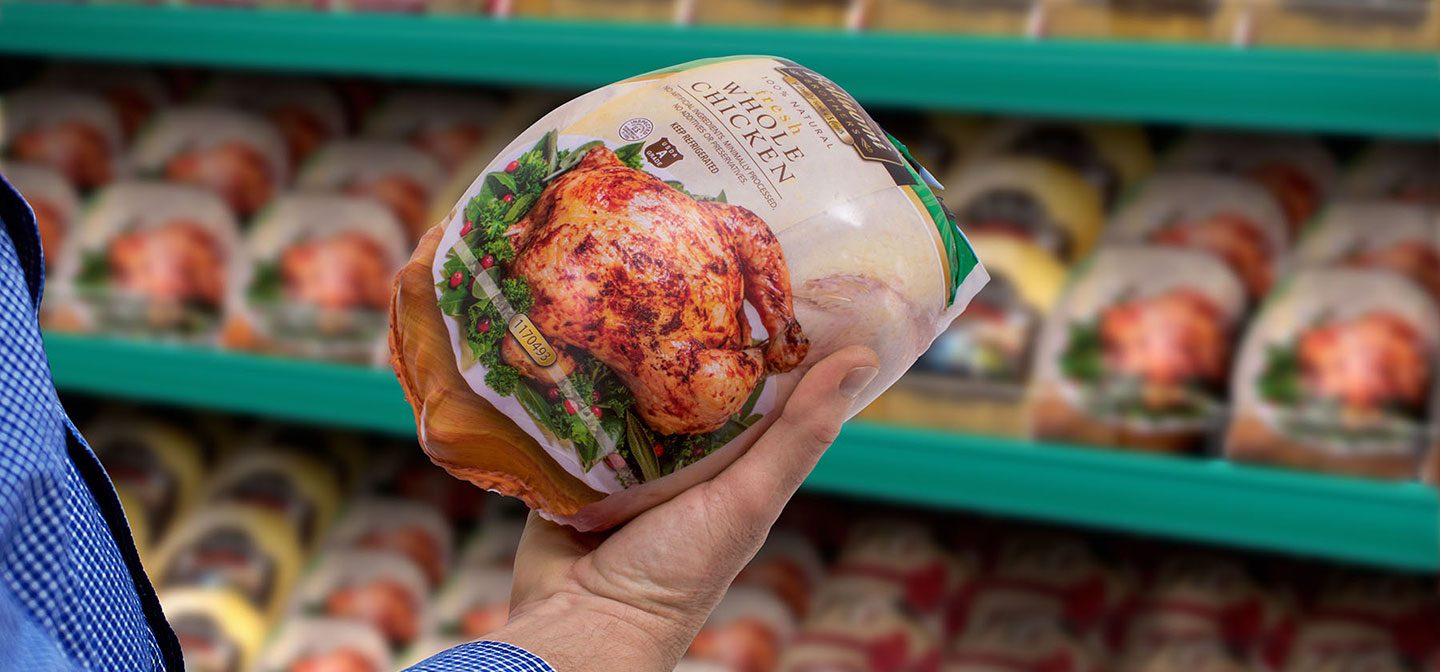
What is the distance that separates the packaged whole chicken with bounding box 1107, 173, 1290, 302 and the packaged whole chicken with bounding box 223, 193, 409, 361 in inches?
38.9

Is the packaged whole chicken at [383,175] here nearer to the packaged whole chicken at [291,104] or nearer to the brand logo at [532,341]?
the packaged whole chicken at [291,104]

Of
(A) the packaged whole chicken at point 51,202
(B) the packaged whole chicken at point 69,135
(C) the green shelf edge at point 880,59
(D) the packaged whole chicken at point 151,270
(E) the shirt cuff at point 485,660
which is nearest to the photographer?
(E) the shirt cuff at point 485,660

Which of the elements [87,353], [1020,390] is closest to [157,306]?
[87,353]

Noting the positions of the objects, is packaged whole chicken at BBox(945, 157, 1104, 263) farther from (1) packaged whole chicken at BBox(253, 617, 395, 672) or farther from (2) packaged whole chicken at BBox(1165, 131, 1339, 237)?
(1) packaged whole chicken at BBox(253, 617, 395, 672)

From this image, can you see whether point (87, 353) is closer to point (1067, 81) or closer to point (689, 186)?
point (1067, 81)

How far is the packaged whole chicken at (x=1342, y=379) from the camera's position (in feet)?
4.71

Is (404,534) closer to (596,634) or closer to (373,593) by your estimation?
(373,593)

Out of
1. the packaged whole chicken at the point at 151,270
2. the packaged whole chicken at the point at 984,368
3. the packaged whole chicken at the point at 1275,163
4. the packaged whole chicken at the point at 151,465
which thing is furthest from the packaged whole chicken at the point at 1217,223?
the packaged whole chicken at the point at 151,465

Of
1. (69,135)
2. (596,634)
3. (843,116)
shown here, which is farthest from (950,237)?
(69,135)

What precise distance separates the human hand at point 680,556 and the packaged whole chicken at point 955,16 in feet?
3.10

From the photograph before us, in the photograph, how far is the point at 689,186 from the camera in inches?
29.5

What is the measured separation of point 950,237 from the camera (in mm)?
816

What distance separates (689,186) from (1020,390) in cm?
93

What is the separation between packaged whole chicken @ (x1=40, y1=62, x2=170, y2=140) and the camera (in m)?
2.32
